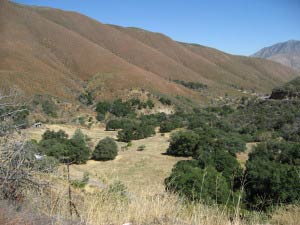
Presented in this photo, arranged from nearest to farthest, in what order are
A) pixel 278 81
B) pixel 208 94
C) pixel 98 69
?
pixel 98 69 < pixel 208 94 < pixel 278 81

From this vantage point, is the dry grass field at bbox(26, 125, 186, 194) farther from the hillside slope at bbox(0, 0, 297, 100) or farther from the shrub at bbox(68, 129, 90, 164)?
the hillside slope at bbox(0, 0, 297, 100)

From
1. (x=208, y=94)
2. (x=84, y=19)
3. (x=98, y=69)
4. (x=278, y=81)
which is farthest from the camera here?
(x=278, y=81)

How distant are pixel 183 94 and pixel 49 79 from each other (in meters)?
30.7

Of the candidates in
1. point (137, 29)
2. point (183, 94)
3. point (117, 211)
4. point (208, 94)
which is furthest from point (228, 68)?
point (117, 211)

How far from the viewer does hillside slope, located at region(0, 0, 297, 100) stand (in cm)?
6481

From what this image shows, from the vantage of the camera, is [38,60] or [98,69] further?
[98,69]

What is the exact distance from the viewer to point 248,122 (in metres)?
44.0

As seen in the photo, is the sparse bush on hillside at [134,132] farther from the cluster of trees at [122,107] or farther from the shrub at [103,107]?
the shrub at [103,107]

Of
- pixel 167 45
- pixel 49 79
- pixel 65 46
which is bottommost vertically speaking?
pixel 49 79

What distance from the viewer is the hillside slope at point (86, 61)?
64.8 m

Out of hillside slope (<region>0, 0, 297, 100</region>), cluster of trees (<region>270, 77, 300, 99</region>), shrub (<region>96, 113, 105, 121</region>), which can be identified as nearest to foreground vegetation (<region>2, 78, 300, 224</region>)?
shrub (<region>96, 113, 105, 121</region>)

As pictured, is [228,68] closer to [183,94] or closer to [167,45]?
[167,45]

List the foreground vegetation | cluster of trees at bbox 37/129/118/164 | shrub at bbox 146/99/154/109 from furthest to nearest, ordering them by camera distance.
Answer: shrub at bbox 146/99/154/109
cluster of trees at bbox 37/129/118/164
the foreground vegetation

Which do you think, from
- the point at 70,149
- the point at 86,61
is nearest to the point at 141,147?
the point at 70,149
